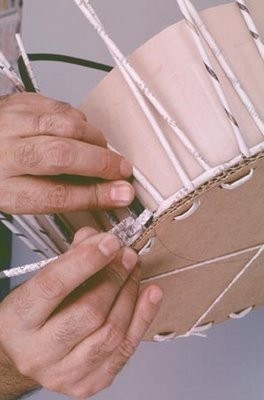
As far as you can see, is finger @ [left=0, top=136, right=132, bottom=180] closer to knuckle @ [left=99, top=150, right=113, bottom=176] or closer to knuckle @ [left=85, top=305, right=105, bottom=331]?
knuckle @ [left=99, top=150, right=113, bottom=176]

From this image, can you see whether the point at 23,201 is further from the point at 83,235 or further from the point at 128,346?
the point at 128,346

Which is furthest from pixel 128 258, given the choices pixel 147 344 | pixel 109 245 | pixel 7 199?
pixel 147 344

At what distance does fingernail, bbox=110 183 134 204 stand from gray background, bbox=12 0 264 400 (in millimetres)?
597

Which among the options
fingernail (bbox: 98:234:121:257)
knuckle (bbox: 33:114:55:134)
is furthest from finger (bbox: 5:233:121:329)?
knuckle (bbox: 33:114:55:134)

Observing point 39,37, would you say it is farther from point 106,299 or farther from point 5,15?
point 106,299

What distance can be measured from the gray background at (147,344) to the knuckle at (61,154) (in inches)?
23.9

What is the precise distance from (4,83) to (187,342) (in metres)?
0.53

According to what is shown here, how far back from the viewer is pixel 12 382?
853 millimetres

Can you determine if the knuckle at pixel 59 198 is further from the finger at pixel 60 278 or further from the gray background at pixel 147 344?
the gray background at pixel 147 344

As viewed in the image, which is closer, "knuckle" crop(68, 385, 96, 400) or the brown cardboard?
the brown cardboard

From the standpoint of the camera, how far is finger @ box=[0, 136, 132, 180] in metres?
0.58

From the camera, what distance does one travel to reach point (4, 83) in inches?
41.9

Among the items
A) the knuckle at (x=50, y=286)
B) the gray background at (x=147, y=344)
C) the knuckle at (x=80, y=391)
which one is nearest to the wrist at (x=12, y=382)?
the knuckle at (x=80, y=391)

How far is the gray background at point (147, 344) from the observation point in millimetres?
1135
